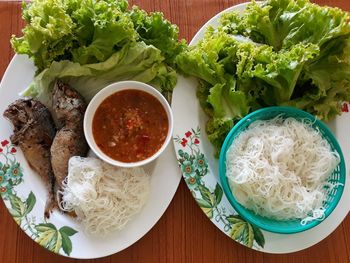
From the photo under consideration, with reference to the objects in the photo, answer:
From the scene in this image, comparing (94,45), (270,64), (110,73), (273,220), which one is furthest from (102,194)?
(270,64)

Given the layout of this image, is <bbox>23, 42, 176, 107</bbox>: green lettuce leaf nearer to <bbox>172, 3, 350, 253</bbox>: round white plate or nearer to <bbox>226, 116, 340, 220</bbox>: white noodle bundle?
<bbox>172, 3, 350, 253</bbox>: round white plate

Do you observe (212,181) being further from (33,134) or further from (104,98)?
(33,134)

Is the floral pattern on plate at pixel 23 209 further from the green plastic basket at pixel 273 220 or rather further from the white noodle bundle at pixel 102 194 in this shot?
the green plastic basket at pixel 273 220

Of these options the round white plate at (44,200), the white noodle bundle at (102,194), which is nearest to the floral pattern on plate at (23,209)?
the round white plate at (44,200)

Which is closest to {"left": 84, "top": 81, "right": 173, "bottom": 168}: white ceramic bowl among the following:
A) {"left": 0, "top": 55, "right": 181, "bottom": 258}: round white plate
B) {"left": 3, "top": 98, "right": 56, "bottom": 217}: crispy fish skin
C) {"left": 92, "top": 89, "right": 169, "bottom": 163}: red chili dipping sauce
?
{"left": 92, "top": 89, "right": 169, "bottom": 163}: red chili dipping sauce

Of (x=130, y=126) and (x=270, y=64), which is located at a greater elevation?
(x=270, y=64)

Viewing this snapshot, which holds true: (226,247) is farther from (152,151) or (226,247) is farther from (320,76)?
(320,76)

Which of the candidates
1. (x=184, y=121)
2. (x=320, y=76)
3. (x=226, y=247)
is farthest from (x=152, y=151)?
(x=320, y=76)
